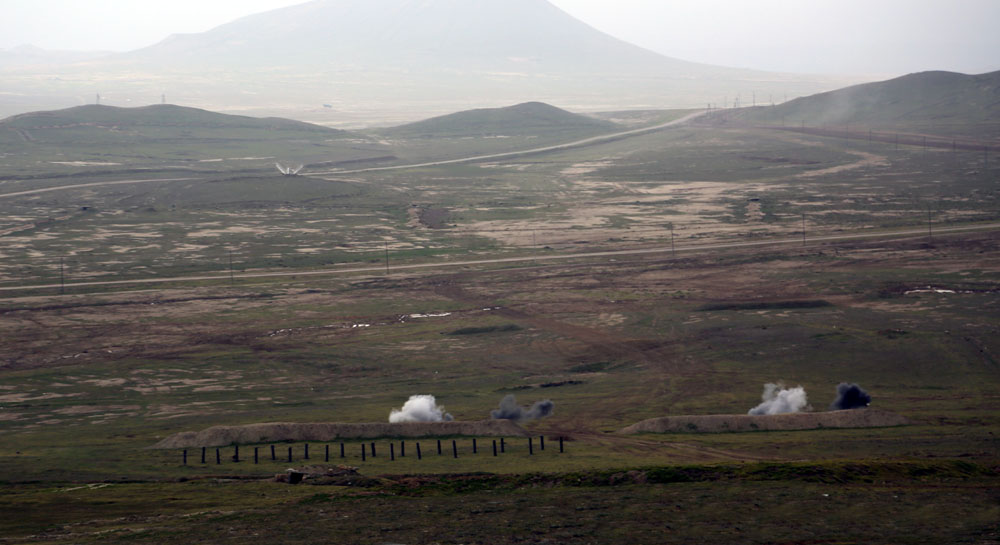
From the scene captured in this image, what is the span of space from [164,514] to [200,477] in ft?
21.9

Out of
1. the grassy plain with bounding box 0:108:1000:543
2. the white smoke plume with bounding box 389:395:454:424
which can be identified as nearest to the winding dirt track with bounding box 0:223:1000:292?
the grassy plain with bounding box 0:108:1000:543

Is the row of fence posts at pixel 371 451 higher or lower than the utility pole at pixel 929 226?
lower

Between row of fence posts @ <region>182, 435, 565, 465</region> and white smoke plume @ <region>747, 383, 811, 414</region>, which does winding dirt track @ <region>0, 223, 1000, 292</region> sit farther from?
row of fence posts @ <region>182, 435, 565, 465</region>

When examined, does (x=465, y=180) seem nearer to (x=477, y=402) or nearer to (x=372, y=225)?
(x=372, y=225)

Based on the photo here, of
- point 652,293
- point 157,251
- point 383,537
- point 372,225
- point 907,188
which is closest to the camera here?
point 383,537

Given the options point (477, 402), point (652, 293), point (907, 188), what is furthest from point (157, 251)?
point (907, 188)

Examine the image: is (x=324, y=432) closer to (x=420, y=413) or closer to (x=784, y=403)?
(x=420, y=413)

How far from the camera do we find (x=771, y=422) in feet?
183

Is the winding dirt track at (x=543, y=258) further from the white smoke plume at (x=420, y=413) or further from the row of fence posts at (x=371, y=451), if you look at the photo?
the row of fence posts at (x=371, y=451)

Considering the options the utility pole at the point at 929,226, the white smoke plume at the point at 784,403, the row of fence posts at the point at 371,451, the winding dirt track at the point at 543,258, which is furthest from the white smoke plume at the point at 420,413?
the utility pole at the point at 929,226

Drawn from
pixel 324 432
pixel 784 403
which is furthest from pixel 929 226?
pixel 324 432

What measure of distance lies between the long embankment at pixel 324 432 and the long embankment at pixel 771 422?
762 centimetres

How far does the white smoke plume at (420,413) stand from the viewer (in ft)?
192

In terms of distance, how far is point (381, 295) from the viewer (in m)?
101
